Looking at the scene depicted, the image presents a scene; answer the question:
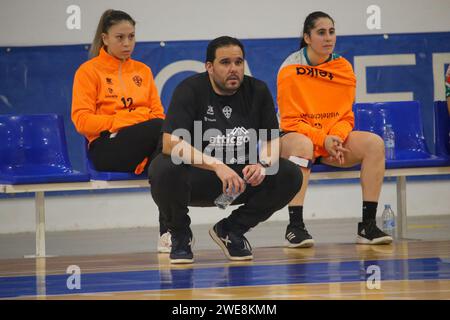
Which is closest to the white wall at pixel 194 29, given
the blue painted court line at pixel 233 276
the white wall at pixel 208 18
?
the white wall at pixel 208 18

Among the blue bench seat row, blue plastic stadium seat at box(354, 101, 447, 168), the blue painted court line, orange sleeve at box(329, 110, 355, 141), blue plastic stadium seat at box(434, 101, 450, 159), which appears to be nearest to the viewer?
the blue painted court line

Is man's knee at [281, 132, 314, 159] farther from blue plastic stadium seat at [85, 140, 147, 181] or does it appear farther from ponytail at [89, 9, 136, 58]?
ponytail at [89, 9, 136, 58]

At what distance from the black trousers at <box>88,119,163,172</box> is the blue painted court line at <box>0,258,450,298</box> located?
117cm

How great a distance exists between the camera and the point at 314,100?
5516 millimetres

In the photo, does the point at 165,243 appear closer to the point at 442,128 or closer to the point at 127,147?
the point at 127,147

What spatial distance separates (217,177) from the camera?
4.53 m

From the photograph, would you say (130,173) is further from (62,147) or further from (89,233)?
(89,233)

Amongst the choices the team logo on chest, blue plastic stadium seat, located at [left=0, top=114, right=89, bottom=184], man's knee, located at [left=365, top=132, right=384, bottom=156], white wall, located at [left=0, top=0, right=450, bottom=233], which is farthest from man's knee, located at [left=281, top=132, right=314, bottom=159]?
white wall, located at [left=0, top=0, right=450, bottom=233]

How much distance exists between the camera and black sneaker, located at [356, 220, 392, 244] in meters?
5.28

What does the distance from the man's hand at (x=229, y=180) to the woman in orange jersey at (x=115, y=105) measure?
107cm

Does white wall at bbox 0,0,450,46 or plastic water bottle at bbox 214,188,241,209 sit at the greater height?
white wall at bbox 0,0,450,46
